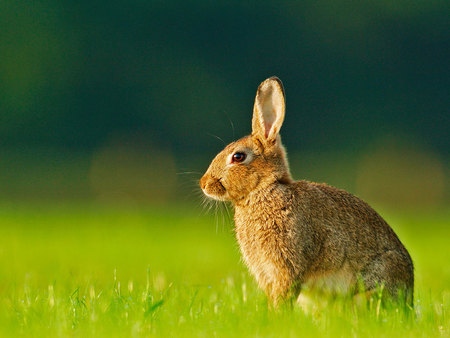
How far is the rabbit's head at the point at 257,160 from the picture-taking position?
4969 mm

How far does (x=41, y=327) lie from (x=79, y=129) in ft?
57.9

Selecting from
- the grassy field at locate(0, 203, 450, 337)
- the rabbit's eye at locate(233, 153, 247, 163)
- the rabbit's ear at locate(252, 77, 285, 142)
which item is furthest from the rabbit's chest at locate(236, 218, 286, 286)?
the rabbit's ear at locate(252, 77, 285, 142)

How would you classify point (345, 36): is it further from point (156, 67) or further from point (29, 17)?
point (29, 17)

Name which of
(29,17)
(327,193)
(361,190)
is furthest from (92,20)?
(327,193)

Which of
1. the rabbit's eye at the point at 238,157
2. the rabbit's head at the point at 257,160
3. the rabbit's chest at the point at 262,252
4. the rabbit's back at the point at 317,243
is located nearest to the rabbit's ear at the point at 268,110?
the rabbit's head at the point at 257,160

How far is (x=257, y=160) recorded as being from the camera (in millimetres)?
4992

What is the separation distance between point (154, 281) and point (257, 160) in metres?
1.37

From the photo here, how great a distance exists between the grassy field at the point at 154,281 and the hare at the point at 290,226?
0.19 metres

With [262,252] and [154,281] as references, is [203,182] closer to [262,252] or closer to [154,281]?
[262,252]

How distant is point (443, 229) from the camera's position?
14.0 meters

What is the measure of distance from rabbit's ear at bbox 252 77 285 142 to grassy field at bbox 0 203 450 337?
2.20ft

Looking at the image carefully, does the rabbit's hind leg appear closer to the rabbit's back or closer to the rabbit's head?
the rabbit's back

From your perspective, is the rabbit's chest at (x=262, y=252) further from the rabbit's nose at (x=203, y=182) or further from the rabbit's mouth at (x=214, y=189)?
the rabbit's nose at (x=203, y=182)

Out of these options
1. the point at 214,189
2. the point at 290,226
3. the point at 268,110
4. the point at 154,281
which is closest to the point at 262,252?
the point at 290,226
